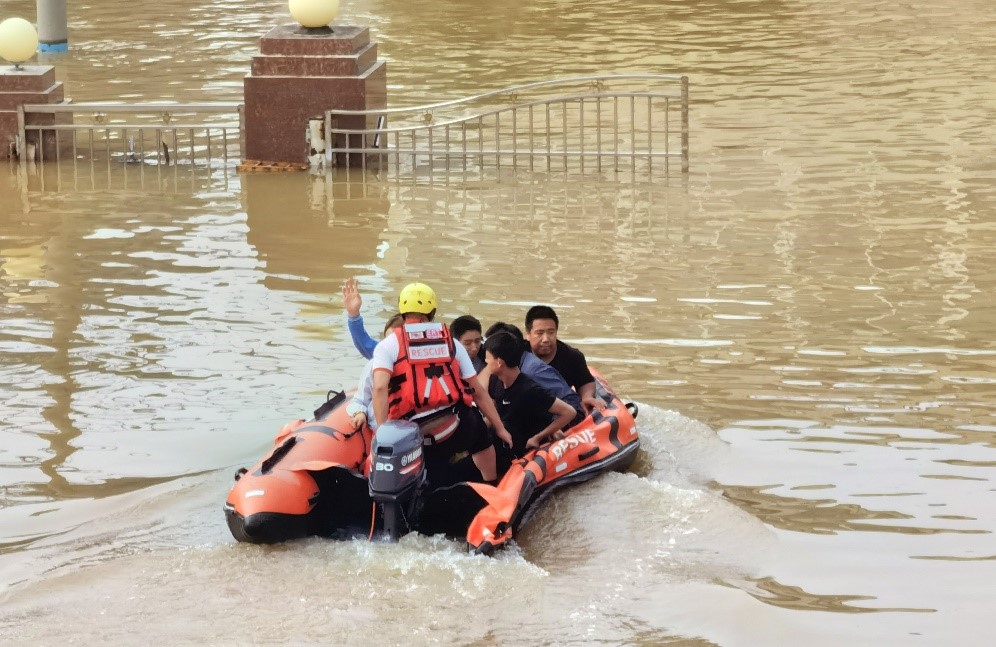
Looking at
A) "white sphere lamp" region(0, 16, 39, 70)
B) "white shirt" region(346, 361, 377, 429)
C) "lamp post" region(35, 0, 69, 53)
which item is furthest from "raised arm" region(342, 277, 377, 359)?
"lamp post" region(35, 0, 69, 53)

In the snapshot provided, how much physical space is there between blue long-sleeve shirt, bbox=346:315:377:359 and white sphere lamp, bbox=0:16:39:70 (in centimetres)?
1145

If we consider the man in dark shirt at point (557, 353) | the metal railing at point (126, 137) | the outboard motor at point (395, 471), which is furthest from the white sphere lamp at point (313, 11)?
the outboard motor at point (395, 471)

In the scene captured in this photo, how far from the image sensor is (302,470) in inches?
303

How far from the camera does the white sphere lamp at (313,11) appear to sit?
56.1 feet

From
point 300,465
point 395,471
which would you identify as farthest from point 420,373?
point 300,465

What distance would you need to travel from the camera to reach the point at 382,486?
749 cm

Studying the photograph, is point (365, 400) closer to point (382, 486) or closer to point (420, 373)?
point (420, 373)

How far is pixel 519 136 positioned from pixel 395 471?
1192cm

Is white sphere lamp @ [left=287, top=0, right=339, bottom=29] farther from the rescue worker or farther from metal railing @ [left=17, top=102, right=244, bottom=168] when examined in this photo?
the rescue worker

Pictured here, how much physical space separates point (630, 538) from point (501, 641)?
1408 mm

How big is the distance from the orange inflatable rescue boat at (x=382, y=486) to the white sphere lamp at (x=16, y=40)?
11.5 metres

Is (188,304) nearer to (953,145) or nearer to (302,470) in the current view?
(302,470)

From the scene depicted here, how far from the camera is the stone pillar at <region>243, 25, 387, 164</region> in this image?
17109mm

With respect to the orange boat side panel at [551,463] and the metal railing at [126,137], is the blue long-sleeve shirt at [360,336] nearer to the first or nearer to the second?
the orange boat side panel at [551,463]
